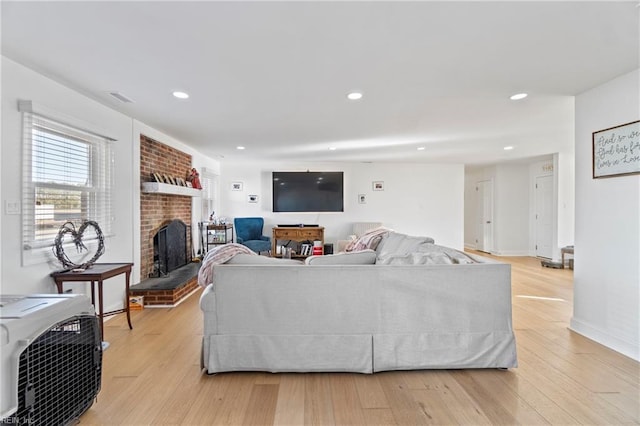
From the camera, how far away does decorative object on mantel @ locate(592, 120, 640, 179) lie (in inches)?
97.6

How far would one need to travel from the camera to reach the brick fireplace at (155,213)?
3.69m

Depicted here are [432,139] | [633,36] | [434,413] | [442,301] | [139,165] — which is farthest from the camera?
[432,139]

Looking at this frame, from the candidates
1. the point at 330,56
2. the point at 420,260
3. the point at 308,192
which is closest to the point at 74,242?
the point at 330,56

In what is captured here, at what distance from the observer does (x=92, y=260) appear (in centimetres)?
286

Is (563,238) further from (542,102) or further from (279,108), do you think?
(279,108)

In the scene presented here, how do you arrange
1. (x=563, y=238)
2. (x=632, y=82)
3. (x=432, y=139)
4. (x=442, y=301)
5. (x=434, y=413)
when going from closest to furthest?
1. (x=434, y=413)
2. (x=442, y=301)
3. (x=632, y=82)
4. (x=432, y=139)
5. (x=563, y=238)

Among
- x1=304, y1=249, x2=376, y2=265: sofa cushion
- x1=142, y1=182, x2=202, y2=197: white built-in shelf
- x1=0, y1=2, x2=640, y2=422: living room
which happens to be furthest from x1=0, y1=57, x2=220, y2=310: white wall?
x1=304, y1=249, x2=376, y2=265: sofa cushion

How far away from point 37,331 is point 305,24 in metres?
2.03

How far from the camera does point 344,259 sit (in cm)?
241

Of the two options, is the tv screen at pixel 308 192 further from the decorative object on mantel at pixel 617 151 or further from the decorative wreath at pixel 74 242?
the decorative object on mantel at pixel 617 151

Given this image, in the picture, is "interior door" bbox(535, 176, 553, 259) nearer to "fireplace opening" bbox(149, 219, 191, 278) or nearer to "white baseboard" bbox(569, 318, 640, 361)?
"white baseboard" bbox(569, 318, 640, 361)

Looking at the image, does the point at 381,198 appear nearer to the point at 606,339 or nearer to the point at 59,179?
the point at 606,339

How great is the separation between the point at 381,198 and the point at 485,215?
115 inches

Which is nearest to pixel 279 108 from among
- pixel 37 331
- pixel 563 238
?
pixel 37 331
